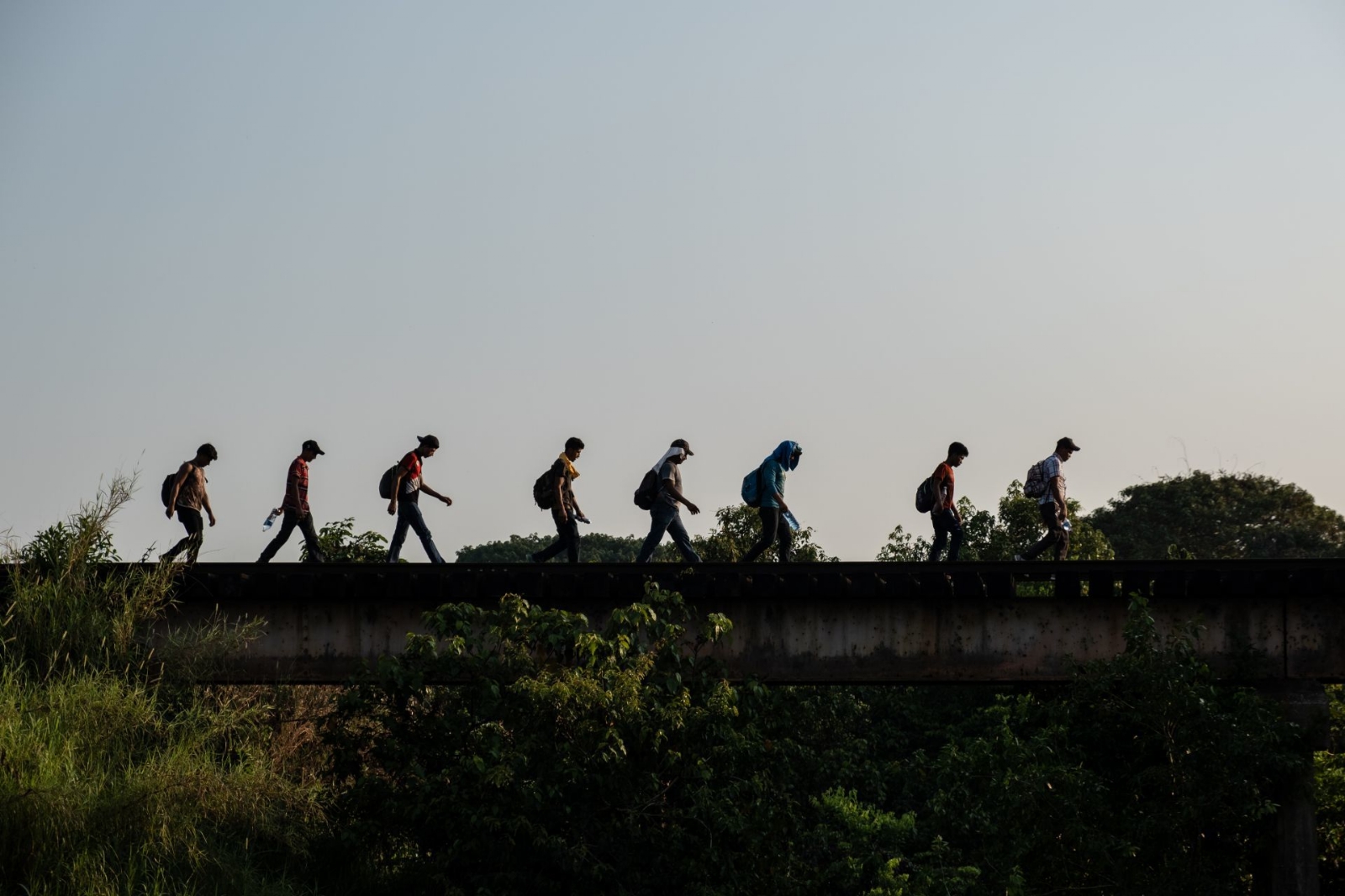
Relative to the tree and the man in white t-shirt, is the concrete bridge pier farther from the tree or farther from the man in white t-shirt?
the tree

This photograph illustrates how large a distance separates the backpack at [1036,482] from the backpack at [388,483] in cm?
763

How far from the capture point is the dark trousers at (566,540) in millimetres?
20344

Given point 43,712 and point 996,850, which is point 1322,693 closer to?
point 996,850

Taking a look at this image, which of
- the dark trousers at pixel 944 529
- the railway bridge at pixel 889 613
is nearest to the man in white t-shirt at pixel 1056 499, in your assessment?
the dark trousers at pixel 944 529

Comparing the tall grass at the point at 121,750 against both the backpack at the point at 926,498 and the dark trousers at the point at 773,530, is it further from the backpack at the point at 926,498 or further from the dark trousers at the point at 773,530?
the backpack at the point at 926,498

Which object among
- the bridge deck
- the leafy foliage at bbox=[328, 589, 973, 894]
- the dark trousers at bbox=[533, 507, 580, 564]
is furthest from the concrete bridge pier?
the dark trousers at bbox=[533, 507, 580, 564]

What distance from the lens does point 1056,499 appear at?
20.2 metres

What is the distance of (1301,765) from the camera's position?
1756 centimetres

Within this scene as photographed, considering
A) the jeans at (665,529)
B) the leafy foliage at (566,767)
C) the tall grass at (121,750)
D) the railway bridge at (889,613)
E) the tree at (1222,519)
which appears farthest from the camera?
the tree at (1222,519)

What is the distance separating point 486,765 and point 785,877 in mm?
3006

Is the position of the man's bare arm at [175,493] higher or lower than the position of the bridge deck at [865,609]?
higher

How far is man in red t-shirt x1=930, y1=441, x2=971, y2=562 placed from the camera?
66.8ft

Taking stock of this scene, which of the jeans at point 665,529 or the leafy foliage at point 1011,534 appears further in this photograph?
the leafy foliage at point 1011,534

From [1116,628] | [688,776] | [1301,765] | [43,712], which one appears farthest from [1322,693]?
[43,712]
